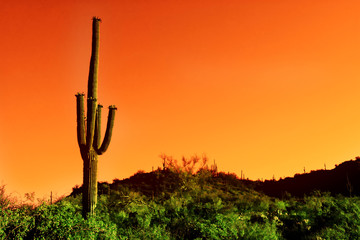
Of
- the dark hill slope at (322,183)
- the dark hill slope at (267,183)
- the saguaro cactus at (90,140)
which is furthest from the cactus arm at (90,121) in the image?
the dark hill slope at (322,183)

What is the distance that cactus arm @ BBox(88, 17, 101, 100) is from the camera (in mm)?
13242

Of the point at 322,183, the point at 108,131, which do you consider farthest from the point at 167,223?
the point at 322,183

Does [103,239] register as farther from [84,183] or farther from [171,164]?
[171,164]

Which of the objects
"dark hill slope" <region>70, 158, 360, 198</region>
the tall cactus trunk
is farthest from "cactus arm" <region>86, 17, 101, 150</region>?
"dark hill slope" <region>70, 158, 360, 198</region>

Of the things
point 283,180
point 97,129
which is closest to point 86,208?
point 97,129

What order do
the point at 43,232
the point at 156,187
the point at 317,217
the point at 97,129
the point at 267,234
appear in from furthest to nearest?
the point at 156,187, the point at 97,129, the point at 317,217, the point at 267,234, the point at 43,232

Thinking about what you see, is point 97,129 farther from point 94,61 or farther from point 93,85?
point 94,61

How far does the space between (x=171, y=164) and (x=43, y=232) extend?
27.8m

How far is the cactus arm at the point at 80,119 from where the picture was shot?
12594mm

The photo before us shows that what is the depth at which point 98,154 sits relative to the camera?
1291cm

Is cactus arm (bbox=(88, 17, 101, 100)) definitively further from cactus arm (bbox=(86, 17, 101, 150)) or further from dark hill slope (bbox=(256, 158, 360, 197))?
dark hill slope (bbox=(256, 158, 360, 197))

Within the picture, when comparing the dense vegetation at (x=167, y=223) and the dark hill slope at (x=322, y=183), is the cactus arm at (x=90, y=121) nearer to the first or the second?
the dense vegetation at (x=167, y=223)

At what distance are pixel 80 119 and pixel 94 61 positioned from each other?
2.26 meters

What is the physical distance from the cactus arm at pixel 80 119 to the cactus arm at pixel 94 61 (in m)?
0.45
